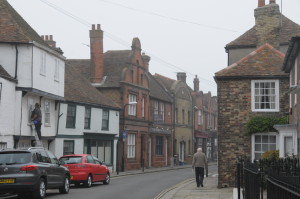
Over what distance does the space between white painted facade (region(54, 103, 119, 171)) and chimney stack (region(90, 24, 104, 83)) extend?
4104 mm

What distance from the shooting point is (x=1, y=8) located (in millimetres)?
27438

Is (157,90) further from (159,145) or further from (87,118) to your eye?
(87,118)

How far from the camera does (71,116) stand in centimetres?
3397

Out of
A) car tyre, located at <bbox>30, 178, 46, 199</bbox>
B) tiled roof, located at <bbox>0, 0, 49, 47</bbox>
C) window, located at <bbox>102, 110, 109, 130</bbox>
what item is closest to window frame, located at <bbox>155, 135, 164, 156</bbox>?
window, located at <bbox>102, 110, 109, 130</bbox>

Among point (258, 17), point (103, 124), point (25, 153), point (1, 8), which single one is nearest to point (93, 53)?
point (103, 124)

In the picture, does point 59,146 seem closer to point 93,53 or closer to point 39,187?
point 93,53

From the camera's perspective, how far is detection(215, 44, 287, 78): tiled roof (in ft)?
75.1

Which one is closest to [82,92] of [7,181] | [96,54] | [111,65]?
[96,54]

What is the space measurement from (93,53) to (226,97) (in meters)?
21.0

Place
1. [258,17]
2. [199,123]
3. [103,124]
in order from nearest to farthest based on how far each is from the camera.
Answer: [258,17] → [103,124] → [199,123]

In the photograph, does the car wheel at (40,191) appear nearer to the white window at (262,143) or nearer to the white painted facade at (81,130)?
the white window at (262,143)

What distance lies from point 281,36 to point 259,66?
817cm

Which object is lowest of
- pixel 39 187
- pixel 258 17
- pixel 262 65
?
pixel 39 187

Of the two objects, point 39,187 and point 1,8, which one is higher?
point 1,8
